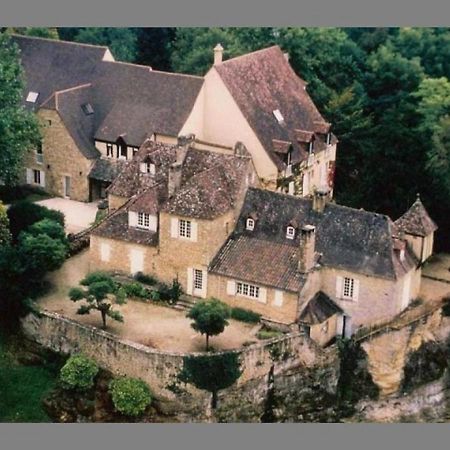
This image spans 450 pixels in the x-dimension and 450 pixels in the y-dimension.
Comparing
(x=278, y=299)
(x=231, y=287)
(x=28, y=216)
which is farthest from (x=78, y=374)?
(x=28, y=216)

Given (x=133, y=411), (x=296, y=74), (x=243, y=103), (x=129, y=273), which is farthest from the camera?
(x=296, y=74)

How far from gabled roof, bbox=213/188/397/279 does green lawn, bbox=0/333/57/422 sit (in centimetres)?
1189

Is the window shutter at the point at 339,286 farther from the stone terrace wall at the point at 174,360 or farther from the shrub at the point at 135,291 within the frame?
the shrub at the point at 135,291

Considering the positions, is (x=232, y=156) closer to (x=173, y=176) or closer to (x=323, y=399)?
(x=173, y=176)

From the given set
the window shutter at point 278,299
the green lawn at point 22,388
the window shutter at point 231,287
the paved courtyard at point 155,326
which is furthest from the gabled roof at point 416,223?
the green lawn at point 22,388

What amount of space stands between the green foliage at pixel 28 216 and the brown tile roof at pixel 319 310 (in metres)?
17.9

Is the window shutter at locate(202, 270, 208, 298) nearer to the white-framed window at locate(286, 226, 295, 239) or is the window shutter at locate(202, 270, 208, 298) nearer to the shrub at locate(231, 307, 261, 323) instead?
the shrub at locate(231, 307, 261, 323)

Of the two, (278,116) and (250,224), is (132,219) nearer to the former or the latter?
(250,224)

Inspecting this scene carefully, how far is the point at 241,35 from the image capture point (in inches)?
3492

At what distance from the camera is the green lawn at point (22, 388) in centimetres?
5531

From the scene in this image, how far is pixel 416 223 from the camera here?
63281 mm

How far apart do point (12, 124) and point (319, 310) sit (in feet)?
79.8

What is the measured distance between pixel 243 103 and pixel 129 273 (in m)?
16.2

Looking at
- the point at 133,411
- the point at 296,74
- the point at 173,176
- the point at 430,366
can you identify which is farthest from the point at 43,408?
the point at 296,74
